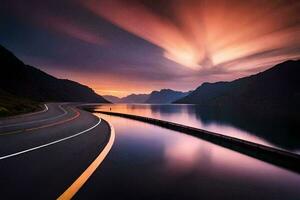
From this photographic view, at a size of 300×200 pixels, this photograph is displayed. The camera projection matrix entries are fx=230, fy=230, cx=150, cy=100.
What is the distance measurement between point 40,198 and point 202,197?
2.82 meters

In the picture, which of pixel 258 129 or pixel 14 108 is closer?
pixel 14 108

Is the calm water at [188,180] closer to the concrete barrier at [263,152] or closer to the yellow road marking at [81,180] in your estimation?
the yellow road marking at [81,180]

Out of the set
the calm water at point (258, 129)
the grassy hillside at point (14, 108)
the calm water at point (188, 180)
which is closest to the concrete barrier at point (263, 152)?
the calm water at point (188, 180)

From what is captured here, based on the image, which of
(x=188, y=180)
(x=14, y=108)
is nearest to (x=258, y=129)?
(x=14, y=108)

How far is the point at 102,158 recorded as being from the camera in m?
7.61

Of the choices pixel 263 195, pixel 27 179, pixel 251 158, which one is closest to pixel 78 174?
pixel 27 179

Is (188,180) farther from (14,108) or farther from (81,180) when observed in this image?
(14,108)

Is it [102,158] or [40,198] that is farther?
[102,158]

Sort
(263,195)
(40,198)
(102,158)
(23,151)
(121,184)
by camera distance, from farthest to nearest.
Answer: (23,151) < (102,158) < (121,184) < (263,195) < (40,198)

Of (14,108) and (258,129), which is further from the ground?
(14,108)

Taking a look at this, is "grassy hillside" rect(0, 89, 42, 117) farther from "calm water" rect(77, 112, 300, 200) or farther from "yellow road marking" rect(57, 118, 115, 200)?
"calm water" rect(77, 112, 300, 200)

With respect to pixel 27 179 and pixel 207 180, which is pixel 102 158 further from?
pixel 207 180

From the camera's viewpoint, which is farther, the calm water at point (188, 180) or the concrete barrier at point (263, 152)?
the concrete barrier at point (263, 152)

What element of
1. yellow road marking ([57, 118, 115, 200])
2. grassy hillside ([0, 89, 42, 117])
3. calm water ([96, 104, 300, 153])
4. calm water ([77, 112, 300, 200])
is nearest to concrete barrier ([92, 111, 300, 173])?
calm water ([77, 112, 300, 200])
